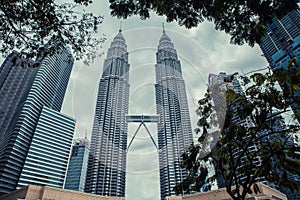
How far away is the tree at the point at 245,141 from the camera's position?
4098 millimetres

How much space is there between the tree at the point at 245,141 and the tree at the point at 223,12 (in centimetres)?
134

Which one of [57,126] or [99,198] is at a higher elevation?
[57,126]

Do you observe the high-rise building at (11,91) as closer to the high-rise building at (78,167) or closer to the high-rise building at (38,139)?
the high-rise building at (38,139)

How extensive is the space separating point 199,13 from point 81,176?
405 ft

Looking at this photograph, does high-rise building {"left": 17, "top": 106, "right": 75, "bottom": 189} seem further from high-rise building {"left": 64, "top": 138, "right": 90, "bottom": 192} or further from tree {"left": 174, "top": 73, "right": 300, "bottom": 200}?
tree {"left": 174, "top": 73, "right": 300, "bottom": 200}

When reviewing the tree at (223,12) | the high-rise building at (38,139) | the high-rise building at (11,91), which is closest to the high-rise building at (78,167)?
the high-rise building at (38,139)

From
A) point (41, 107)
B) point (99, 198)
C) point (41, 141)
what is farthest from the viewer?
point (41, 107)

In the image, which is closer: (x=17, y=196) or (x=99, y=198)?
(x=17, y=196)

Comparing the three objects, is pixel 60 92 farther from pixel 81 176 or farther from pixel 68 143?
pixel 81 176

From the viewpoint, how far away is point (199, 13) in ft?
16.9

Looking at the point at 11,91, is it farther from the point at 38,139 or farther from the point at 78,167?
the point at 78,167

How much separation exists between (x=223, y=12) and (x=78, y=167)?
126m

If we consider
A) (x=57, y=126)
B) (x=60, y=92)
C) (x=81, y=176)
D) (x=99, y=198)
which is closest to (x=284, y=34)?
(x=99, y=198)

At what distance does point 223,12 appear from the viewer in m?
4.77
